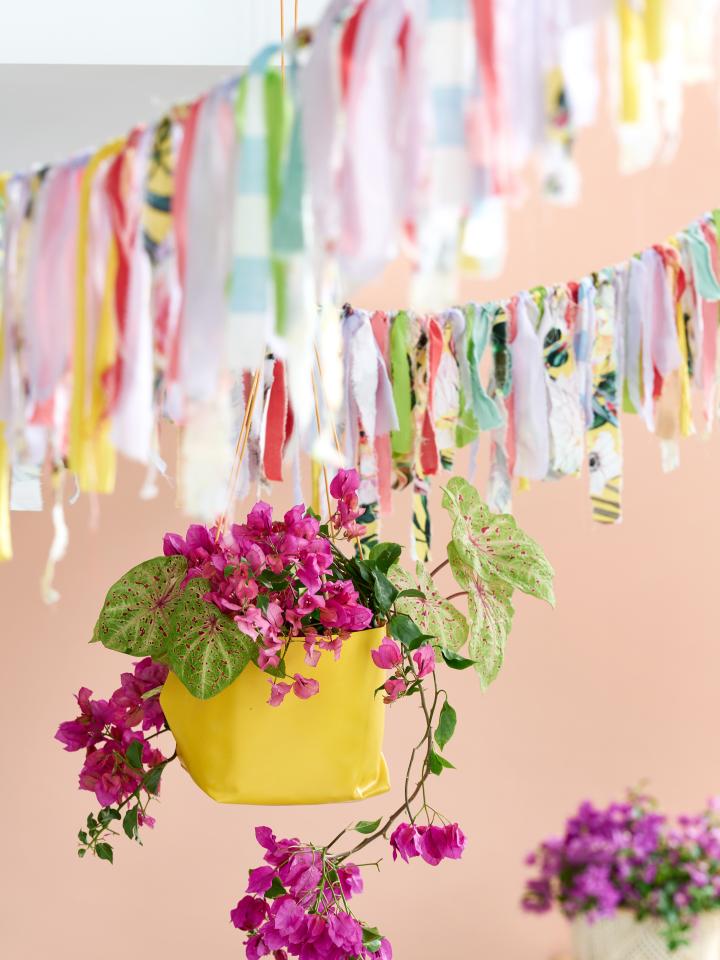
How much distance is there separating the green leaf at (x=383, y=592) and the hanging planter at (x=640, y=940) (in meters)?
0.96

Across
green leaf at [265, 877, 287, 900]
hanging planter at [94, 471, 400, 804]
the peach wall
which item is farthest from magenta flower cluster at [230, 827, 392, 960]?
the peach wall

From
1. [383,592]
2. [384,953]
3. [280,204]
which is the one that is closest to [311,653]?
[383,592]

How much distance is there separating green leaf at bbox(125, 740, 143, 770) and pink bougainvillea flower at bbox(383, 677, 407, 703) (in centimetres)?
26

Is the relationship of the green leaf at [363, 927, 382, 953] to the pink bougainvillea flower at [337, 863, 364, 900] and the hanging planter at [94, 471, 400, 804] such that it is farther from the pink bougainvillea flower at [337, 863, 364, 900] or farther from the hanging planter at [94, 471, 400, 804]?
the hanging planter at [94, 471, 400, 804]

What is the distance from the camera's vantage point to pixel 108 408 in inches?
26.5

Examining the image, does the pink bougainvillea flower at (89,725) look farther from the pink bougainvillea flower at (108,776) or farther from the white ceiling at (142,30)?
the white ceiling at (142,30)

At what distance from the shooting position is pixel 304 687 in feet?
3.15

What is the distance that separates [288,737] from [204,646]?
0.36 feet

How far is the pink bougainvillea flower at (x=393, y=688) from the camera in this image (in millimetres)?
1020

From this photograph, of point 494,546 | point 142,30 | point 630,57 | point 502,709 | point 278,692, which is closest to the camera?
point 630,57

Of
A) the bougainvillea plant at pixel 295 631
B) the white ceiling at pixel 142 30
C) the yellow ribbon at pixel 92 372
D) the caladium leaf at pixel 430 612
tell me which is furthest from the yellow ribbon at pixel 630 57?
the white ceiling at pixel 142 30

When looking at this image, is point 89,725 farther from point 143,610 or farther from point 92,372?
point 92,372

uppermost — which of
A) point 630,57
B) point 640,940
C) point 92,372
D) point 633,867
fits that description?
point 630,57

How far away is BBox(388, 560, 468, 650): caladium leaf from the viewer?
42.5 inches
